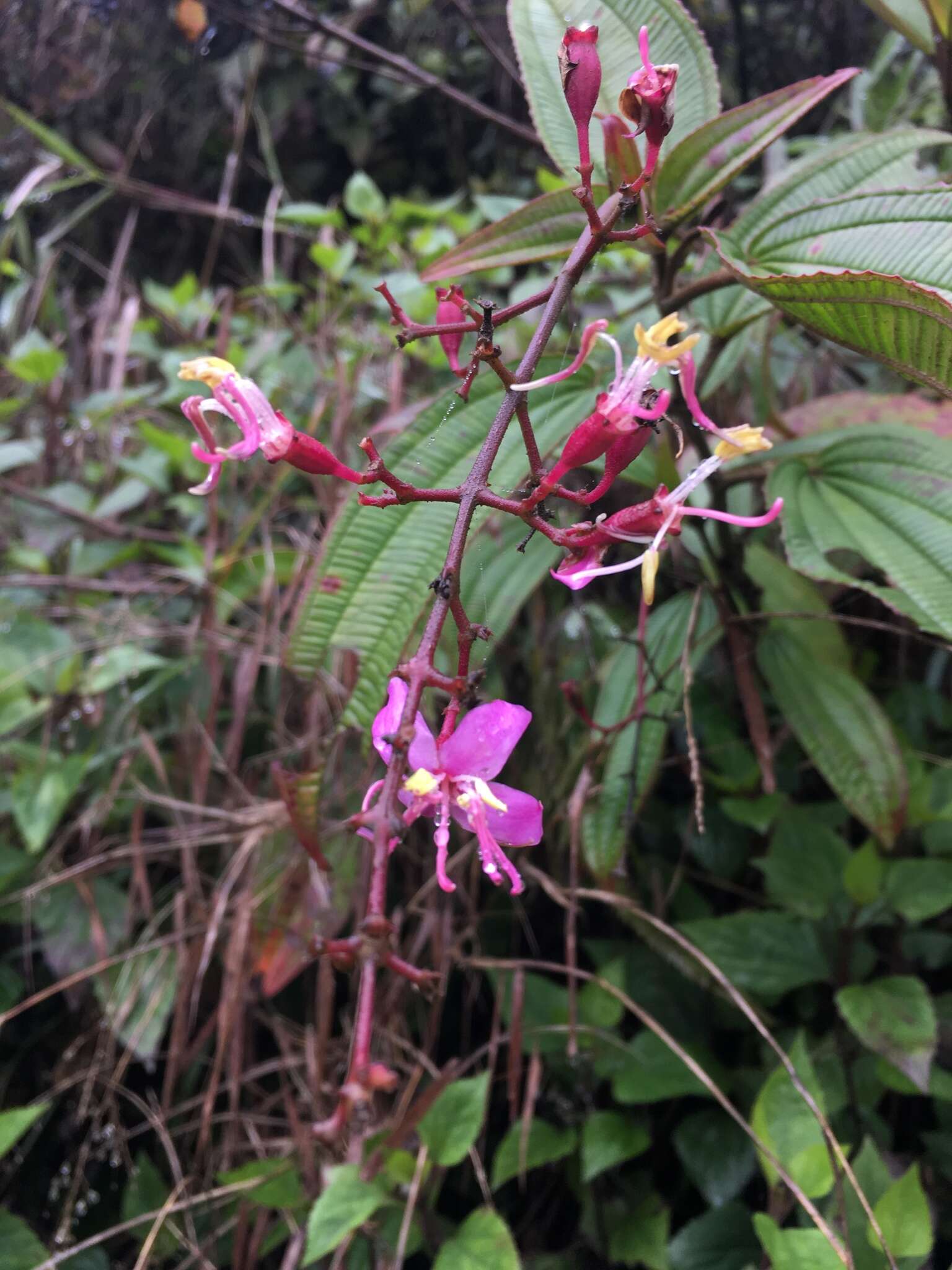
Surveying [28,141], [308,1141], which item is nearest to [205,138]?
[28,141]

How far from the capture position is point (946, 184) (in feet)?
1.88

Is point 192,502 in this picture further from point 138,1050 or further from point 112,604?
point 138,1050

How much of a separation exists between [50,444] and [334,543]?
3.12 ft

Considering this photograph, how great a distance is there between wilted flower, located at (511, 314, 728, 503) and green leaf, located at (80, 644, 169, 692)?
774 millimetres

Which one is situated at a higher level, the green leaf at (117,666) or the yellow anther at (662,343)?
the yellow anther at (662,343)

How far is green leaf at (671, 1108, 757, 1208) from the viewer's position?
0.79m

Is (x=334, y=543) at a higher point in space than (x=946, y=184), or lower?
lower

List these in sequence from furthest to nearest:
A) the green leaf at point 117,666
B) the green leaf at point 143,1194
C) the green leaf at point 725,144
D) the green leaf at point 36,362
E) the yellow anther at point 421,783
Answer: the green leaf at point 36,362 < the green leaf at point 117,666 < the green leaf at point 143,1194 < the green leaf at point 725,144 < the yellow anther at point 421,783

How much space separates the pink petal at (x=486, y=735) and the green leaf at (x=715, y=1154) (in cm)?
59

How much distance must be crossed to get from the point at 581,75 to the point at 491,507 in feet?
0.76

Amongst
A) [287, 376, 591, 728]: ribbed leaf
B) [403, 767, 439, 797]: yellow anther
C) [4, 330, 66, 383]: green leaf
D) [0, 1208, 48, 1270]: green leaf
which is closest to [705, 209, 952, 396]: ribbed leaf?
[287, 376, 591, 728]: ribbed leaf

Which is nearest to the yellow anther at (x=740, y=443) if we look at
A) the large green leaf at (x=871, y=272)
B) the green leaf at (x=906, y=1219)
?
the large green leaf at (x=871, y=272)

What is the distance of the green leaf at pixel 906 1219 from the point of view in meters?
0.60

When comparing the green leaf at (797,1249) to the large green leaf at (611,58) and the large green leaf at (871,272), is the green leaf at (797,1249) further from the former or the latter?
the large green leaf at (611,58)
